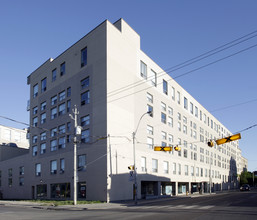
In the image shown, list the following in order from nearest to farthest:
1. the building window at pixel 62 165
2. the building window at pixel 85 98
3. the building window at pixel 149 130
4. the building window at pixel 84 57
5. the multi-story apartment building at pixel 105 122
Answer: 1. the multi-story apartment building at pixel 105 122
2. the building window at pixel 85 98
3. the building window at pixel 84 57
4. the building window at pixel 62 165
5. the building window at pixel 149 130

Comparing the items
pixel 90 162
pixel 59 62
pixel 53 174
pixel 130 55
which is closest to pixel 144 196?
pixel 90 162

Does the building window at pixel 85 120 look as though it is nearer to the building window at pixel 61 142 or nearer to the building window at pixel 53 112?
the building window at pixel 61 142

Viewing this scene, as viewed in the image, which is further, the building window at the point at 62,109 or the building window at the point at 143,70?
the building window at the point at 143,70

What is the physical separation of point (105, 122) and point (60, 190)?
49.4 feet

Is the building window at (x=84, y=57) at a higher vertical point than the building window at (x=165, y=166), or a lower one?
higher

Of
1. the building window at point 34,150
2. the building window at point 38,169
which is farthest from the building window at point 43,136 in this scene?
the building window at point 38,169

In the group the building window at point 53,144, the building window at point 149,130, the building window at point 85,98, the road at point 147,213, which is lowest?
the road at point 147,213

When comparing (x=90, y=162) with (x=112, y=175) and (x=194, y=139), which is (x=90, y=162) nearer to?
(x=112, y=175)

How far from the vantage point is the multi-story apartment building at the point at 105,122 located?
40.2 meters

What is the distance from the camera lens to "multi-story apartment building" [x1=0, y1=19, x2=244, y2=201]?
40.2 metres

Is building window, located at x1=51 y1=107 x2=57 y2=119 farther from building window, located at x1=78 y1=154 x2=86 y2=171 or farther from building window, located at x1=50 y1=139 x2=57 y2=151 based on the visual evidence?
building window, located at x1=78 y1=154 x2=86 y2=171

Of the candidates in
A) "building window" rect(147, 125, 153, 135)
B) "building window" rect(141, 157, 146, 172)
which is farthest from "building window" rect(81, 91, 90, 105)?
"building window" rect(141, 157, 146, 172)

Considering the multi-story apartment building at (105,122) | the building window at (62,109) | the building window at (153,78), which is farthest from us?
the building window at (153,78)

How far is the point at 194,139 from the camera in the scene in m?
72.9
